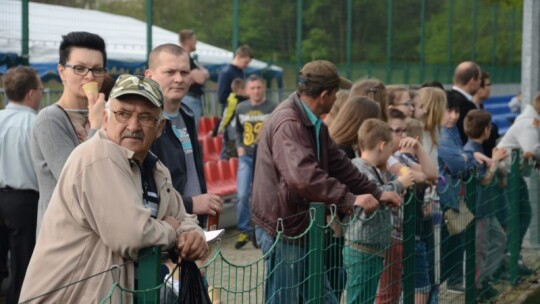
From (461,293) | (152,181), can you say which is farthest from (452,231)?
(152,181)

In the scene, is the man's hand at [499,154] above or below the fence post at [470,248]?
above

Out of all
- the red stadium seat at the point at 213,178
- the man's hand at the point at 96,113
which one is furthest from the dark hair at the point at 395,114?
the red stadium seat at the point at 213,178

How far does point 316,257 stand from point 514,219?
529cm

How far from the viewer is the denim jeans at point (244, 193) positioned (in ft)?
38.2

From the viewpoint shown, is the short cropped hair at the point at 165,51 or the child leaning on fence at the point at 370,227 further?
Result: the child leaning on fence at the point at 370,227

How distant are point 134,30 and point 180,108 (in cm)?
1206

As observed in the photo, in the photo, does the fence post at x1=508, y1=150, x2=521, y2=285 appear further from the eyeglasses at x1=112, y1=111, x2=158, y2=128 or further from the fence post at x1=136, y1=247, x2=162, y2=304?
the fence post at x1=136, y1=247, x2=162, y2=304

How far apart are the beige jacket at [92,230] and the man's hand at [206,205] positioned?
1.14m

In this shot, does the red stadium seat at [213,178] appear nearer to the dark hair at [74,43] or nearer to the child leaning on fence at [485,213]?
the child leaning on fence at [485,213]

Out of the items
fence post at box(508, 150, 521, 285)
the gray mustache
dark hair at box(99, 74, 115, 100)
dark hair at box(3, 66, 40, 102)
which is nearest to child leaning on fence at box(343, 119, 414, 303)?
dark hair at box(99, 74, 115, 100)

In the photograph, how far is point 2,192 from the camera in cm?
696

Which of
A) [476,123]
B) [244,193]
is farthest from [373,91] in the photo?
[244,193]

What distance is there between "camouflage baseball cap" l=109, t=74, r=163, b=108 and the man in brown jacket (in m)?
1.69

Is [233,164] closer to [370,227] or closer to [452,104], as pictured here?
[452,104]
